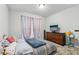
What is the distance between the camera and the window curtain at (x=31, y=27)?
1305mm

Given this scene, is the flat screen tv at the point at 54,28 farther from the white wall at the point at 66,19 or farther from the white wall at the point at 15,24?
the white wall at the point at 15,24

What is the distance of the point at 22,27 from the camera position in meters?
1.30

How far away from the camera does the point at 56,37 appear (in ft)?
4.37

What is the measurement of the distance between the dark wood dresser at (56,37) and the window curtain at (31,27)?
0.10 m

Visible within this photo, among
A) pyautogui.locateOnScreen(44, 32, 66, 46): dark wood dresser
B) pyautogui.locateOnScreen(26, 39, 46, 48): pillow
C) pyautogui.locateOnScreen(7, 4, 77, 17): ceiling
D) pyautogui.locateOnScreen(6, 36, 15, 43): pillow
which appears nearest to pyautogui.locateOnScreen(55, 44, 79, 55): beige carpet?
pyautogui.locateOnScreen(44, 32, 66, 46): dark wood dresser

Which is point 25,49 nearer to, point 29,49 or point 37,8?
point 29,49

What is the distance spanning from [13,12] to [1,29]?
0.86 ft

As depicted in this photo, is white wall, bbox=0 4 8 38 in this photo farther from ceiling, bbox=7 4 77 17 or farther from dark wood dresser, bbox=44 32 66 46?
dark wood dresser, bbox=44 32 66 46

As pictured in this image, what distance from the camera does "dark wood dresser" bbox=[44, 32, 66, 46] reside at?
1300 mm

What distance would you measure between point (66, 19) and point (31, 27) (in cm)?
47

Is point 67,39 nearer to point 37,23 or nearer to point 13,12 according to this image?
point 37,23

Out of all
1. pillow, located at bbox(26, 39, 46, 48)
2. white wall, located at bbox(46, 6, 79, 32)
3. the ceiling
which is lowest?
pillow, located at bbox(26, 39, 46, 48)

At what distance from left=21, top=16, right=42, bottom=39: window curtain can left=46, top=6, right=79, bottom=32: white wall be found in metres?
0.12
